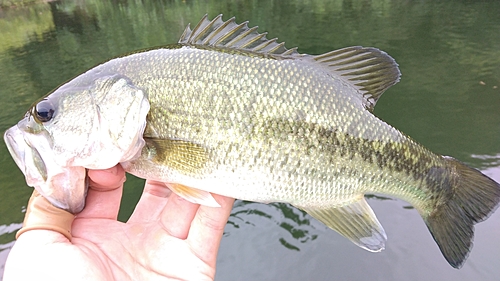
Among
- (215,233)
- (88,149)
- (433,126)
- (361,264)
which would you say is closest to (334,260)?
(361,264)

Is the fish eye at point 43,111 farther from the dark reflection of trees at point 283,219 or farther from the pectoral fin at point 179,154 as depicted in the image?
the dark reflection of trees at point 283,219

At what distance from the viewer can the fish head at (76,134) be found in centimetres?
170

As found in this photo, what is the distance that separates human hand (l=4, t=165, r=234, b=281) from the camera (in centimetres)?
171

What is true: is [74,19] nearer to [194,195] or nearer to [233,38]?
[233,38]

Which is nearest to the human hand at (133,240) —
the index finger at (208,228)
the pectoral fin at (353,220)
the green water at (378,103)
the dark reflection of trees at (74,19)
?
the index finger at (208,228)

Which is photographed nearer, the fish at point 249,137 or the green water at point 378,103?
the fish at point 249,137

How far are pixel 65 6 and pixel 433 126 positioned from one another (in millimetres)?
33188

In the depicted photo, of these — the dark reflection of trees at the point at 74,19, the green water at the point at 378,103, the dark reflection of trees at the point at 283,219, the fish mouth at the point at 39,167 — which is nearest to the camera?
the fish mouth at the point at 39,167

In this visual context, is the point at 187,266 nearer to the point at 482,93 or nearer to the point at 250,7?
the point at 482,93

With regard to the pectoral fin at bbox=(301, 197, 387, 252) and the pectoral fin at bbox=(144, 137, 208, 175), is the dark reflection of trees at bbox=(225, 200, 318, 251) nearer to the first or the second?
the pectoral fin at bbox=(301, 197, 387, 252)

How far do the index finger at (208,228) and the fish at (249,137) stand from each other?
15cm

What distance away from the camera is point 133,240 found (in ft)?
6.99

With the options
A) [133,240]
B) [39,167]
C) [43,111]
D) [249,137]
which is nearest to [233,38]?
[249,137]

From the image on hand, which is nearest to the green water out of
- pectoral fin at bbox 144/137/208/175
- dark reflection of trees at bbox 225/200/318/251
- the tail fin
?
dark reflection of trees at bbox 225/200/318/251
